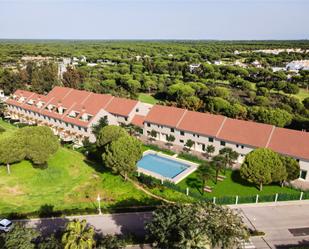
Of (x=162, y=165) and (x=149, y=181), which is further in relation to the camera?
(x=162, y=165)

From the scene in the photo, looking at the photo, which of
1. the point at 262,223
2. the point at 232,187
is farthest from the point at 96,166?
the point at 262,223

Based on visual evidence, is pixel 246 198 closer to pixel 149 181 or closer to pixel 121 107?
pixel 149 181

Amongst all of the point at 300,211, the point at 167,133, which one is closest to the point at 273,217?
the point at 300,211

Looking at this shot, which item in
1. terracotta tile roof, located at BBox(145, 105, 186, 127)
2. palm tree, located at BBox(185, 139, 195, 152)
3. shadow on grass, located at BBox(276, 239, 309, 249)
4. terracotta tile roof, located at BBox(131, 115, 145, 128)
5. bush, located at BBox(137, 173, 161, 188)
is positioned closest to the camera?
shadow on grass, located at BBox(276, 239, 309, 249)

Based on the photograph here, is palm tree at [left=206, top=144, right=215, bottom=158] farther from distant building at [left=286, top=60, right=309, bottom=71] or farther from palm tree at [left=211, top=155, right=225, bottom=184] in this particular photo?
distant building at [left=286, top=60, right=309, bottom=71]

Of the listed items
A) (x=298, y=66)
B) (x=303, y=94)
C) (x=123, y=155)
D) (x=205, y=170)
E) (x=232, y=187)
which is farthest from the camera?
(x=298, y=66)

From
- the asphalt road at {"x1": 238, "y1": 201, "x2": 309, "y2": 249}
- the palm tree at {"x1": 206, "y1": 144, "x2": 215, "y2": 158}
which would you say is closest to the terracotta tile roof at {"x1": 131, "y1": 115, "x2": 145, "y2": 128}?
the palm tree at {"x1": 206, "y1": 144, "x2": 215, "y2": 158}

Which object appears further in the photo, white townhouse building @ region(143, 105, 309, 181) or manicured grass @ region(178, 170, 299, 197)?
white townhouse building @ region(143, 105, 309, 181)

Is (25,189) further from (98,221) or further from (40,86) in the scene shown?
(40,86)
